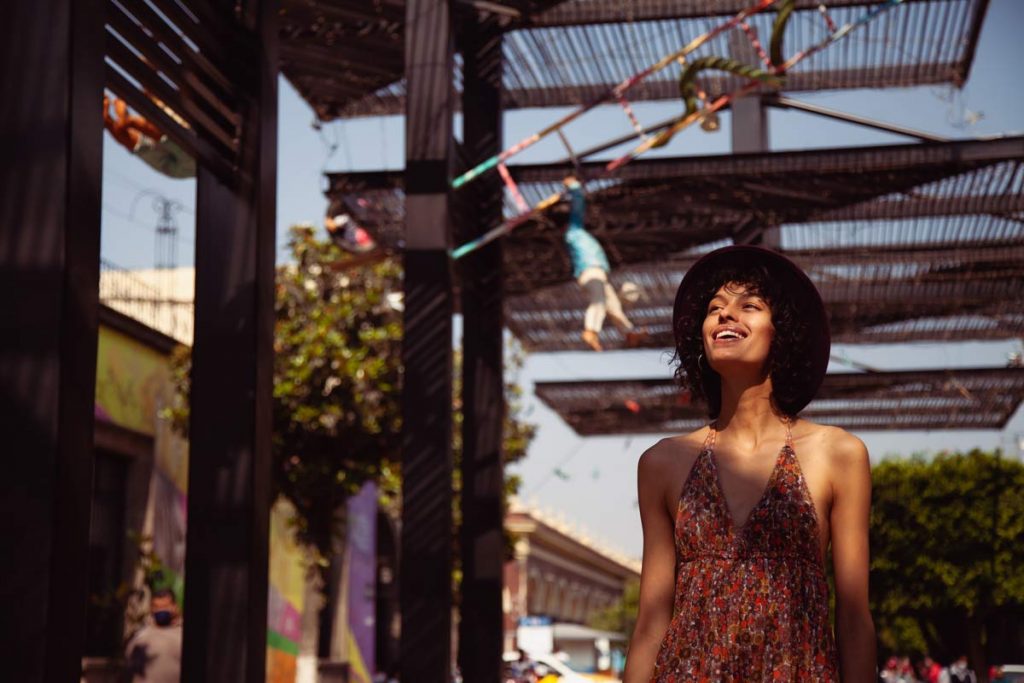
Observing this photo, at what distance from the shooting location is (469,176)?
44.3ft

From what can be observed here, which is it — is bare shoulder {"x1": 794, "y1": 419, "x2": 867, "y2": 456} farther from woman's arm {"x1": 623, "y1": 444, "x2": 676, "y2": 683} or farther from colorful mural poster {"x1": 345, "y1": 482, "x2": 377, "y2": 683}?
colorful mural poster {"x1": 345, "y1": 482, "x2": 377, "y2": 683}

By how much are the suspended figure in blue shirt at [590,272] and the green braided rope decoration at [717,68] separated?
4.11 ft

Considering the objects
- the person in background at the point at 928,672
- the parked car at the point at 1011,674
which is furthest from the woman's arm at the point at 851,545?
the person in background at the point at 928,672

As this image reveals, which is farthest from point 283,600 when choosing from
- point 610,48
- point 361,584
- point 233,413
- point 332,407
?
point 233,413

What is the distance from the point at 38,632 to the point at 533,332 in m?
18.1

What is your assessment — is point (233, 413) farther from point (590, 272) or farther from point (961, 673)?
point (961, 673)

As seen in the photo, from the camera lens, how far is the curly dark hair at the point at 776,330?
366cm

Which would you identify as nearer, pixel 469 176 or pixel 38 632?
pixel 38 632

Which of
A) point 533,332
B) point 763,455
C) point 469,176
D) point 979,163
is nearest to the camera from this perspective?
point 763,455

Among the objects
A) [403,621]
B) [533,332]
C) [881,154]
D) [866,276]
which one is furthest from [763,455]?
[533,332]

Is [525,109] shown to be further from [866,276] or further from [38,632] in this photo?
[38,632]

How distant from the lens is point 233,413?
7.78 meters

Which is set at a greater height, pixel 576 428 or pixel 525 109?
pixel 525 109

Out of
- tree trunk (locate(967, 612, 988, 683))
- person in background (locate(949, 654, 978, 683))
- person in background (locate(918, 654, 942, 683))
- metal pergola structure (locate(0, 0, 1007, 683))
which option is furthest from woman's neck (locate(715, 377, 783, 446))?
person in background (locate(918, 654, 942, 683))
